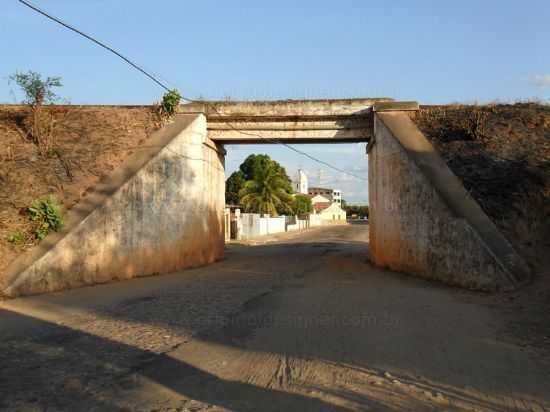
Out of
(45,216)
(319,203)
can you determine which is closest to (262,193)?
(45,216)

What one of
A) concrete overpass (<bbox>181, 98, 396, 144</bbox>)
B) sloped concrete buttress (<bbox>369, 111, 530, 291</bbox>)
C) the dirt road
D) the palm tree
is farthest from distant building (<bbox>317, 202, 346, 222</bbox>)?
the dirt road

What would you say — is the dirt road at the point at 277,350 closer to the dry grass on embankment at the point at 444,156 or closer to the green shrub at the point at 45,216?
the green shrub at the point at 45,216

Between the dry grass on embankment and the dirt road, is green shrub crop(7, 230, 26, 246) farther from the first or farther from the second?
the dirt road

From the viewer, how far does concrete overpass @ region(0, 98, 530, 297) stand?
1066 centimetres

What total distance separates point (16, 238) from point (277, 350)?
803 cm

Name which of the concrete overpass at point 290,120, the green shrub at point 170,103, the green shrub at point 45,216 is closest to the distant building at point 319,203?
the concrete overpass at point 290,120

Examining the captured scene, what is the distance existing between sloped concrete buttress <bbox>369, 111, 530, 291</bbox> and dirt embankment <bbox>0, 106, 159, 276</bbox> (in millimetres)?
6982

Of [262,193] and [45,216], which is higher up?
[262,193]

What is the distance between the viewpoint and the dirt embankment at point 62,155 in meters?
12.4

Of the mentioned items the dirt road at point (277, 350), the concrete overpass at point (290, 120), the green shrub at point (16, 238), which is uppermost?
the concrete overpass at point (290, 120)

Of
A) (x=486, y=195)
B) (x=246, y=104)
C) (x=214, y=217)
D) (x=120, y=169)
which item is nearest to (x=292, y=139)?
(x=246, y=104)

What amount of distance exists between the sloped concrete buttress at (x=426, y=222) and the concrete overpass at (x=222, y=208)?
0.03 metres

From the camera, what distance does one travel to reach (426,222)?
38.5 feet

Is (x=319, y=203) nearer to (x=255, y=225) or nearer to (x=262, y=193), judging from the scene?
(x=262, y=193)
